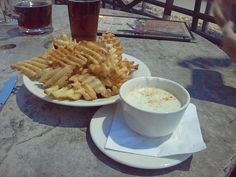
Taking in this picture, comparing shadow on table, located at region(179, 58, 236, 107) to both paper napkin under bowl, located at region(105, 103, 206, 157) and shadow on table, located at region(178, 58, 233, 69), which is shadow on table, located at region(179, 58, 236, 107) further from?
paper napkin under bowl, located at region(105, 103, 206, 157)

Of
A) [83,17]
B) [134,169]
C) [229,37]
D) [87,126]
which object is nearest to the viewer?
[134,169]

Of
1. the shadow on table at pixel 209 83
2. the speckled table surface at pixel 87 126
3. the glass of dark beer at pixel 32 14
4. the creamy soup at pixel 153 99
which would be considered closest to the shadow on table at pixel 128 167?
the speckled table surface at pixel 87 126

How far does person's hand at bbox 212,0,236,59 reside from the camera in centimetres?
88

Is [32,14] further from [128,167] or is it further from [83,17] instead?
[128,167]

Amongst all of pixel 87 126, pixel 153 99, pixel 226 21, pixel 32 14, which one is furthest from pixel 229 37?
pixel 32 14

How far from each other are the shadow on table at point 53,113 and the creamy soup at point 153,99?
0.41 feet

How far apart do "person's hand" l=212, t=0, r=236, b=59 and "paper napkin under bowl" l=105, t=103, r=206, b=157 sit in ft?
1.13

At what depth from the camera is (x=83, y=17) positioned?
1015mm

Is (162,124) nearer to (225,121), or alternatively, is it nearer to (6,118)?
(225,121)

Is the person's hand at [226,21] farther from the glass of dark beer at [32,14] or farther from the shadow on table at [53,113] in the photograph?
the glass of dark beer at [32,14]

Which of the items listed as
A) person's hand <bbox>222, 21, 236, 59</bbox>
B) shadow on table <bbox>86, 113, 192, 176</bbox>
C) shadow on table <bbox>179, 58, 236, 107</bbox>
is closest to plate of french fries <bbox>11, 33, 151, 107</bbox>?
shadow on table <bbox>86, 113, 192, 176</bbox>

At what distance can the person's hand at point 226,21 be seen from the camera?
34.8 inches

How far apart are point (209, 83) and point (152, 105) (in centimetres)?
37

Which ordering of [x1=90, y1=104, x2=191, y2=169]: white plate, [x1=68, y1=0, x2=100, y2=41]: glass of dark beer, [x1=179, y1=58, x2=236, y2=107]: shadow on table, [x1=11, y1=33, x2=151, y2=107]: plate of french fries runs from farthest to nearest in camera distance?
[x1=68, y1=0, x2=100, y2=41]: glass of dark beer
[x1=179, y1=58, x2=236, y2=107]: shadow on table
[x1=11, y1=33, x2=151, y2=107]: plate of french fries
[x1=90, y1=104, x2=191, y2=169]: white plate
